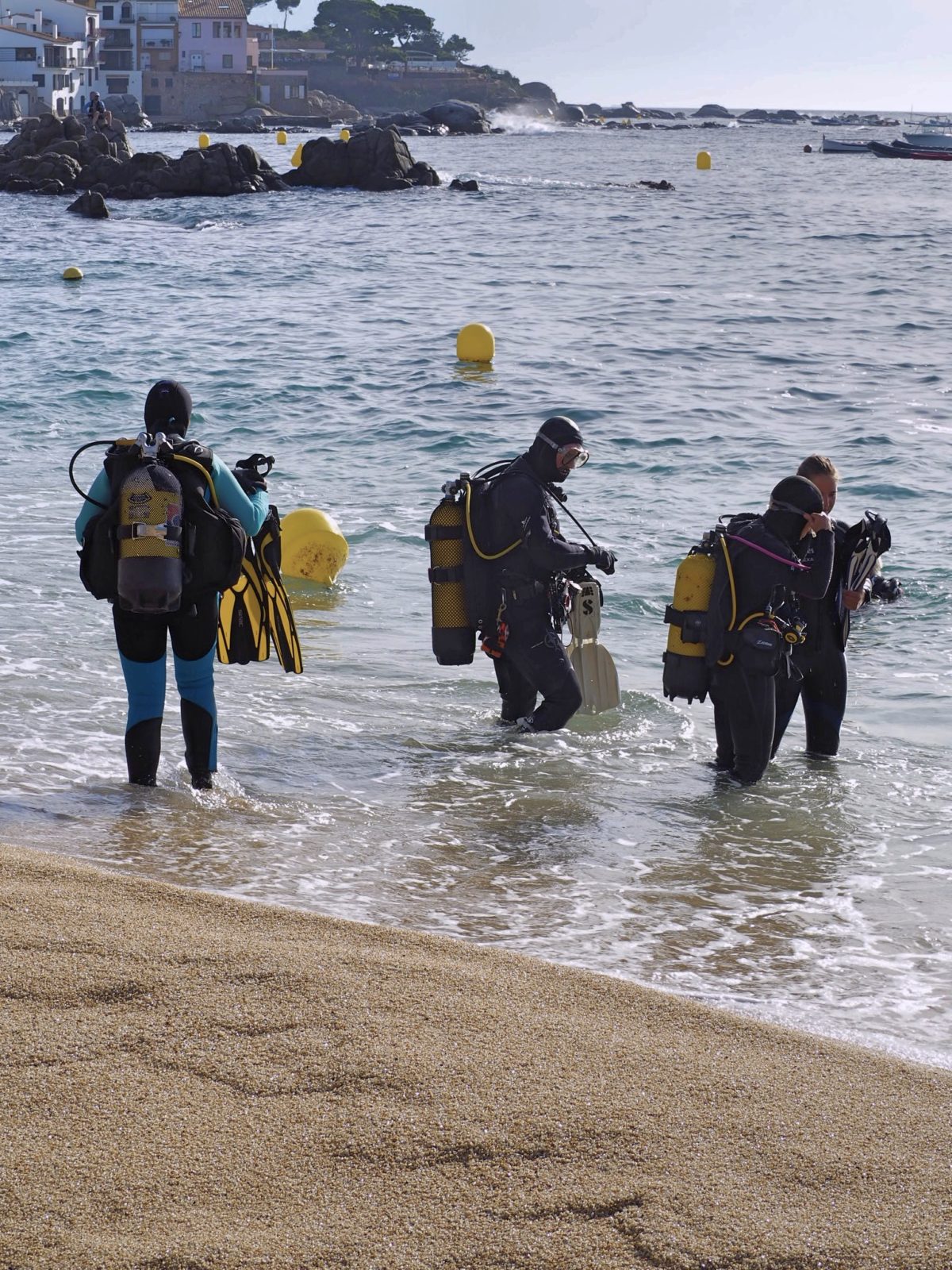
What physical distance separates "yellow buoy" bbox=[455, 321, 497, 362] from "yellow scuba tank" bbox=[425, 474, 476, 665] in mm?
12785

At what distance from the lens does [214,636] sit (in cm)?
545

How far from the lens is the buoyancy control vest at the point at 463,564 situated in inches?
242

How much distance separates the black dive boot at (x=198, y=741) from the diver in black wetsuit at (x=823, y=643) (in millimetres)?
2521

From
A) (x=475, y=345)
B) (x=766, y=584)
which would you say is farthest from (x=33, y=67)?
(x=766, y=584)

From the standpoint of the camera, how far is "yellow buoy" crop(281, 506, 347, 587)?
372 inches

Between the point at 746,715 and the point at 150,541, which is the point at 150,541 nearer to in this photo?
the point at 150,541

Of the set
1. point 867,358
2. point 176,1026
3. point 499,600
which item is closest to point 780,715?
point 499,600

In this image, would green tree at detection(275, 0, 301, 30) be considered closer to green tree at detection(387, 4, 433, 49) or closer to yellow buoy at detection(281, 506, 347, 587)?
green tree at detection(387, 4, 433, 49)

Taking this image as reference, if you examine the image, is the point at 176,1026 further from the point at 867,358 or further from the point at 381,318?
the point at 381,318

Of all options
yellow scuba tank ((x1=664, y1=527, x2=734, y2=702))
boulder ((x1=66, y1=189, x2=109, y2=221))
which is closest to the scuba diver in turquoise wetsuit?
yellow scuba tank ((x1=664, y1=527, x2=734, y2=702))

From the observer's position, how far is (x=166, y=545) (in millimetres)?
5023

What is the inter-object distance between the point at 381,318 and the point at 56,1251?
68.2ft

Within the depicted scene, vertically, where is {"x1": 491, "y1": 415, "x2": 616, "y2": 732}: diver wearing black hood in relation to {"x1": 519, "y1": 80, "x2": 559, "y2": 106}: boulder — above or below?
below

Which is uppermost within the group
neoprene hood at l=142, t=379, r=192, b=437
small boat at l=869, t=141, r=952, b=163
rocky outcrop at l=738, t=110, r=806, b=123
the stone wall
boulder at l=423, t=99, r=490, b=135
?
rocky outcrop at l=738, t=110, r=806, b=123
